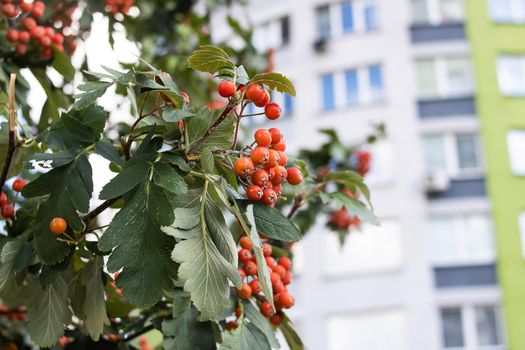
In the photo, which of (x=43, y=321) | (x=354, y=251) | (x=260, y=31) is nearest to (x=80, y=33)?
(x=43, y=321)

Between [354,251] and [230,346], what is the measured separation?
57.6 ft

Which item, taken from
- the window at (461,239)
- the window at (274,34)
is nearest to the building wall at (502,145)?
the window at (461,239)

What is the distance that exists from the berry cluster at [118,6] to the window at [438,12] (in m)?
17.9

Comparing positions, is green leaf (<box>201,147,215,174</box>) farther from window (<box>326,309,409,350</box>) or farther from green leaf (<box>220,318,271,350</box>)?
window (<box>326,309,409,350</box>)

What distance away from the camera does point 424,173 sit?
19625 mm

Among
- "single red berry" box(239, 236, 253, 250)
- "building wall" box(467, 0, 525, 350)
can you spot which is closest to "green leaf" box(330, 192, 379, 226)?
"single red berry" box(239, 236, 253, 250)

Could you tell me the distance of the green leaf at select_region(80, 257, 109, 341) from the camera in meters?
2.04

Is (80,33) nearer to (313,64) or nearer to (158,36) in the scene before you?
(158,36)

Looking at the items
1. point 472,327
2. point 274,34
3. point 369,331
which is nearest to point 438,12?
point 274,34

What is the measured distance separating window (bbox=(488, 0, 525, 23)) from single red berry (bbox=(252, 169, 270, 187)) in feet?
66.5

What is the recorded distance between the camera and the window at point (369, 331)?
60.3ft

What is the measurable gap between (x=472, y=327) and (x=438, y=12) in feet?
30.2

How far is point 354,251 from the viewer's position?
1939 cm

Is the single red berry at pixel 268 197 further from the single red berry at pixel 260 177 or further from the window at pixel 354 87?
the window at pixel 354 87
